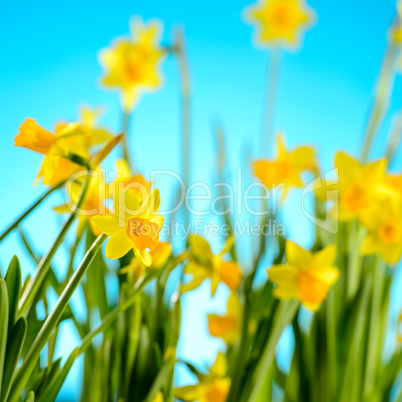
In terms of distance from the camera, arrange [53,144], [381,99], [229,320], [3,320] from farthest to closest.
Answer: [381,99] < [229,320] < [53,144] < [3,320]

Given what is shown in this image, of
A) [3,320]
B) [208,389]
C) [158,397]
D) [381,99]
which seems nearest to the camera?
[3,320]

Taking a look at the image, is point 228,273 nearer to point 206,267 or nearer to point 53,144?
point 206,267

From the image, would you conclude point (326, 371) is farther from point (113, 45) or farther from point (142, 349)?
point (113, 45)

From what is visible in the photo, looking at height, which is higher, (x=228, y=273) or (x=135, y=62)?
(x=135, y=62)

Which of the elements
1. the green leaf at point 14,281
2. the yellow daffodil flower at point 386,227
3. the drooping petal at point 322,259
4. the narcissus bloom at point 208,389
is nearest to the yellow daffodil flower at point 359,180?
the yellow daffodil flower at point 386,227

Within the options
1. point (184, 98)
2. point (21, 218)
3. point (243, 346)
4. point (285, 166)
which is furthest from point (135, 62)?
point (21, 218)

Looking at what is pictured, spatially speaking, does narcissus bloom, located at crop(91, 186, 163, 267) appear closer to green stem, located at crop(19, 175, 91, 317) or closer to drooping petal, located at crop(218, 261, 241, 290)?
green stem, located at crop(19, 175, 91, 317)
